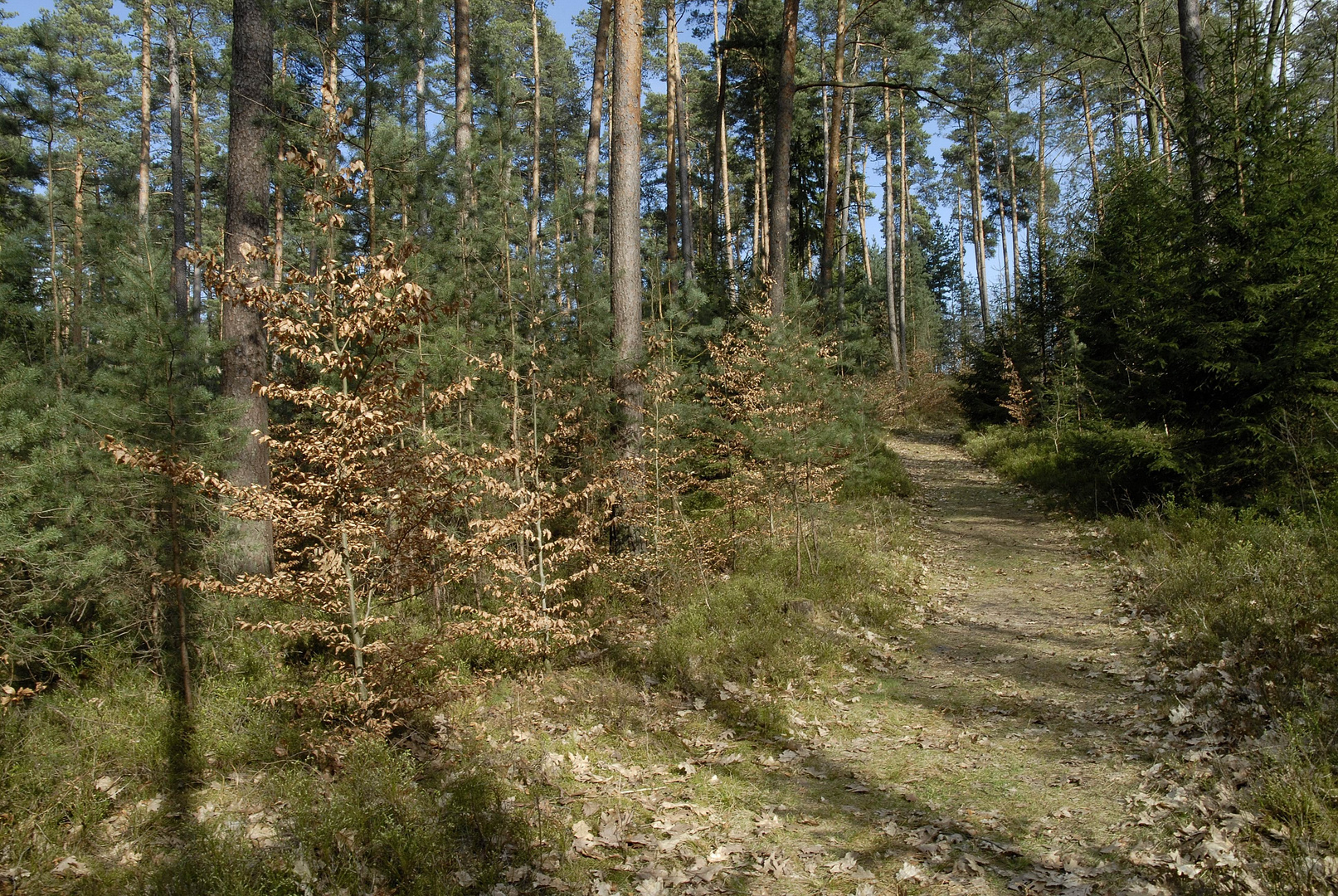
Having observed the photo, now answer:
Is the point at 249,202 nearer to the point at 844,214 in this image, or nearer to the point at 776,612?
the point at 776,612

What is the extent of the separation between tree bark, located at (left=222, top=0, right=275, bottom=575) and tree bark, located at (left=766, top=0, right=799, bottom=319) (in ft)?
27.3

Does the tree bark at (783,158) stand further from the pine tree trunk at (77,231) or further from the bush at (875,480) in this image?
the pine tree trunk at (77,231)

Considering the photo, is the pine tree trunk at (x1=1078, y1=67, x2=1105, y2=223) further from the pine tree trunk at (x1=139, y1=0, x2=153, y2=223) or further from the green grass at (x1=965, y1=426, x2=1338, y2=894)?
the pine tree trunk at (x1=139, y1=0, x2=153, y2=223)

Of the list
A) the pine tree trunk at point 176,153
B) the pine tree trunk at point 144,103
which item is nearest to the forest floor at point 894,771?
the pine tree trunk at point 176,153

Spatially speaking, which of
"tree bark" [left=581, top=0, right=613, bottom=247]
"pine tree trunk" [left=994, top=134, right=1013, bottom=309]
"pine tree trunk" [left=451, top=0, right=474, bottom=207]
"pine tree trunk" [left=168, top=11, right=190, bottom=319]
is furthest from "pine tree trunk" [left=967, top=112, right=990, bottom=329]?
"pine tree trunk" [left=168, top=11, right=190, bottom=319]

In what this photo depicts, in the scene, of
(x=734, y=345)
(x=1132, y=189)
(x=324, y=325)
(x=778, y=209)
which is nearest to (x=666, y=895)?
(x=324, y=325)

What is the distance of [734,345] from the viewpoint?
10.8m

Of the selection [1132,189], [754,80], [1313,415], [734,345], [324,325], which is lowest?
[1313,415]

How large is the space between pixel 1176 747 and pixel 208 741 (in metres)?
6.78

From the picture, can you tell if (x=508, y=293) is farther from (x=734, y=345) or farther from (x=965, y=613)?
(x=965, y=613)

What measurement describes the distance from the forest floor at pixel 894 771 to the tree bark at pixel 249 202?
12.5 ft

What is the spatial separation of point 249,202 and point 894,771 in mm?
8113

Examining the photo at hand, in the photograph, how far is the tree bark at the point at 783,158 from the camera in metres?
13.0

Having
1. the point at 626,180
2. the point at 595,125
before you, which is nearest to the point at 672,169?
the point at 595,125
